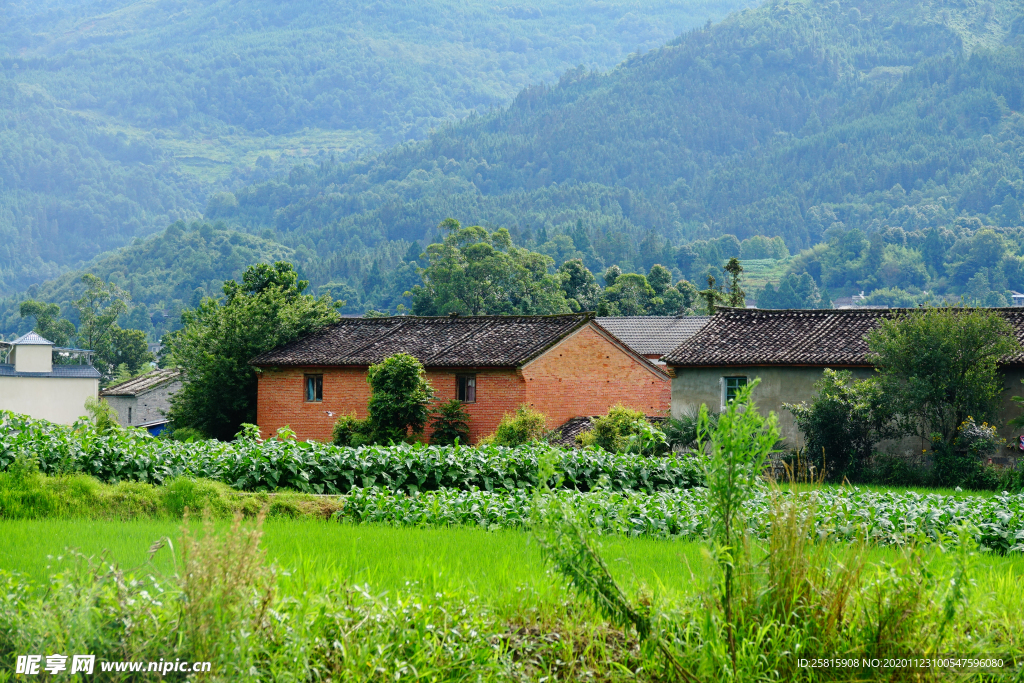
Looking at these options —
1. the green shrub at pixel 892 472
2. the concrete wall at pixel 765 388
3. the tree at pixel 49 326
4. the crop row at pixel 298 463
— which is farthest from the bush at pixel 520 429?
the tree at pixel 49 326

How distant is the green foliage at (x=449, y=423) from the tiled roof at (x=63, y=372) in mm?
31449

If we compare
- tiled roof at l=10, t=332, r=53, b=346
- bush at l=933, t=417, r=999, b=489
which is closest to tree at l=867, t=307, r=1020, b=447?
bush at l=933, t=417, r=999, b=489

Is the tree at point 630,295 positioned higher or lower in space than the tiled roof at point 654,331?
higher

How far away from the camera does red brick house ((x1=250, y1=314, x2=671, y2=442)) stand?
3778cm

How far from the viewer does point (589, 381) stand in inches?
1578

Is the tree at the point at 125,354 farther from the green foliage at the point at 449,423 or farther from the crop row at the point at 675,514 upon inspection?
the crop row at the point at 675,514

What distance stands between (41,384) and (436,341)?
29254 millimetres

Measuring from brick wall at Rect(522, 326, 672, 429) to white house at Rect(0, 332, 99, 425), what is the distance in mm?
31418

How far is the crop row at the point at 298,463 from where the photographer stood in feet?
52.7

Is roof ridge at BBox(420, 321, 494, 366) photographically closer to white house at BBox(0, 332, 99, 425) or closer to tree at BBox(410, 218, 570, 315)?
white house at BBox(0, 332, 99, 425)

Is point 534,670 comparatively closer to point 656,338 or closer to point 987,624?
point 987,624

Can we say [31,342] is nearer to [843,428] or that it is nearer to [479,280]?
[479,280]

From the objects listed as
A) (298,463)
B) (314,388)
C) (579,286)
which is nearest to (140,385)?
(314,388)

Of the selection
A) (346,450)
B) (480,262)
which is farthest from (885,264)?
(346,450)
